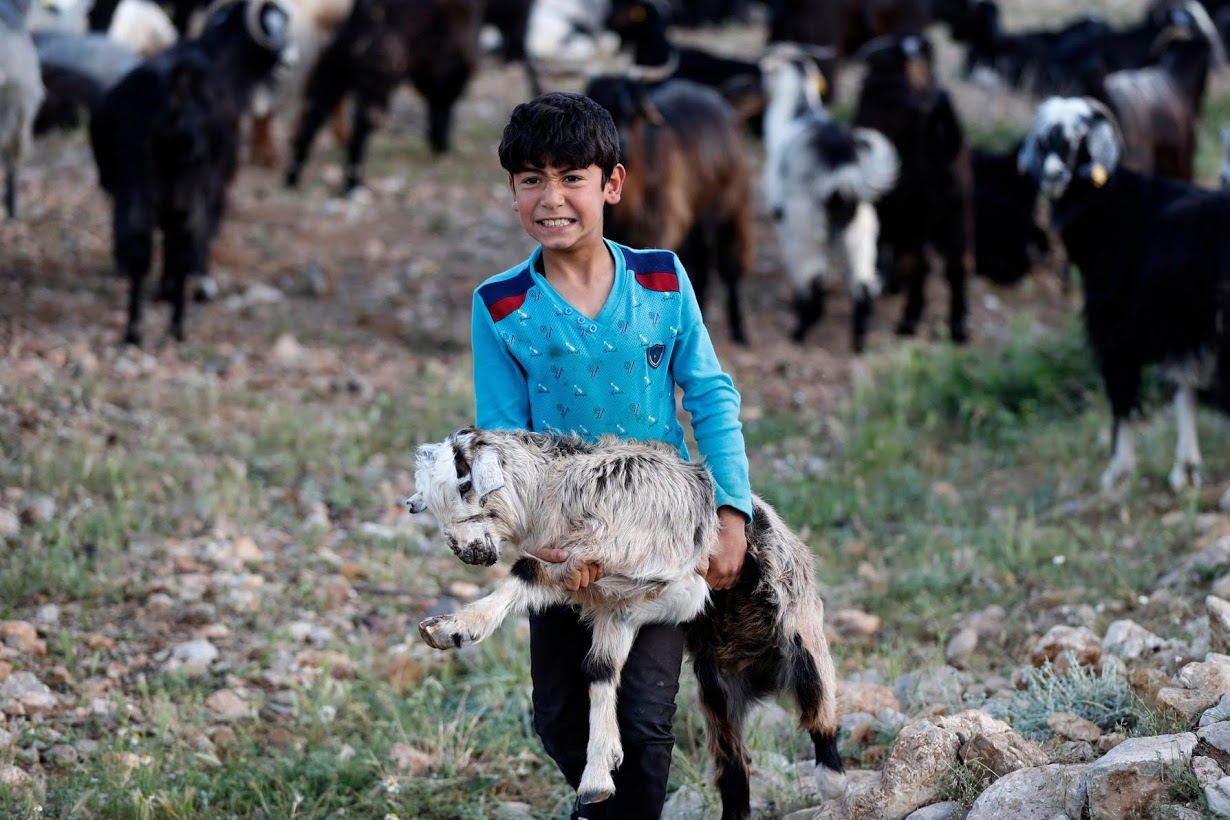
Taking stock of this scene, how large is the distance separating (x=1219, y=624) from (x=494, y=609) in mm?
2206

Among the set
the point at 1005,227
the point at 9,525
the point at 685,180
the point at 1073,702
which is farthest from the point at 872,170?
the point at 9,525

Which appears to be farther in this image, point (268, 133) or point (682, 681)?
point (268, 133)

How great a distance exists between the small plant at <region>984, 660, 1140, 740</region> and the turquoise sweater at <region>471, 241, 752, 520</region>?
117 centimetres

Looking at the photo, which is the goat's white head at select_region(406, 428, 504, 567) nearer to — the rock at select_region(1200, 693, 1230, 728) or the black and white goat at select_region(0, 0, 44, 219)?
the rock at select_region(1200, 693, 1230, 728)

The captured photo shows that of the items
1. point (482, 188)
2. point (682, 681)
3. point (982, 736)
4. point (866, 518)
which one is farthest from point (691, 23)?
point (982, 736)

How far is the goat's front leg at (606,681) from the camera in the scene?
8.90ft

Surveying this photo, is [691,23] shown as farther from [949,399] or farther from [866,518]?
[866,518]

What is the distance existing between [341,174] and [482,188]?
3.76 feet

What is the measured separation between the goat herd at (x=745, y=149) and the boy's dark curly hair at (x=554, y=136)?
369 cm

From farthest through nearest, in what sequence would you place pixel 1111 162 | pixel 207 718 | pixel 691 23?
pixel 691 23 → pixel 1111 162 → pixel 207 718

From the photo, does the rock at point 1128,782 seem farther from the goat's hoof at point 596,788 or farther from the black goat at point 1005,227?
the black goat at point 1005,227

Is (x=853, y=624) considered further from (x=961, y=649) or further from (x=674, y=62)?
(x=674, y=62)

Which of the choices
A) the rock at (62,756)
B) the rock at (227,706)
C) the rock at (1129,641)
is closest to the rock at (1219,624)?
the rock at (1129,641)

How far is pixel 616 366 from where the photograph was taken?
285 cm
